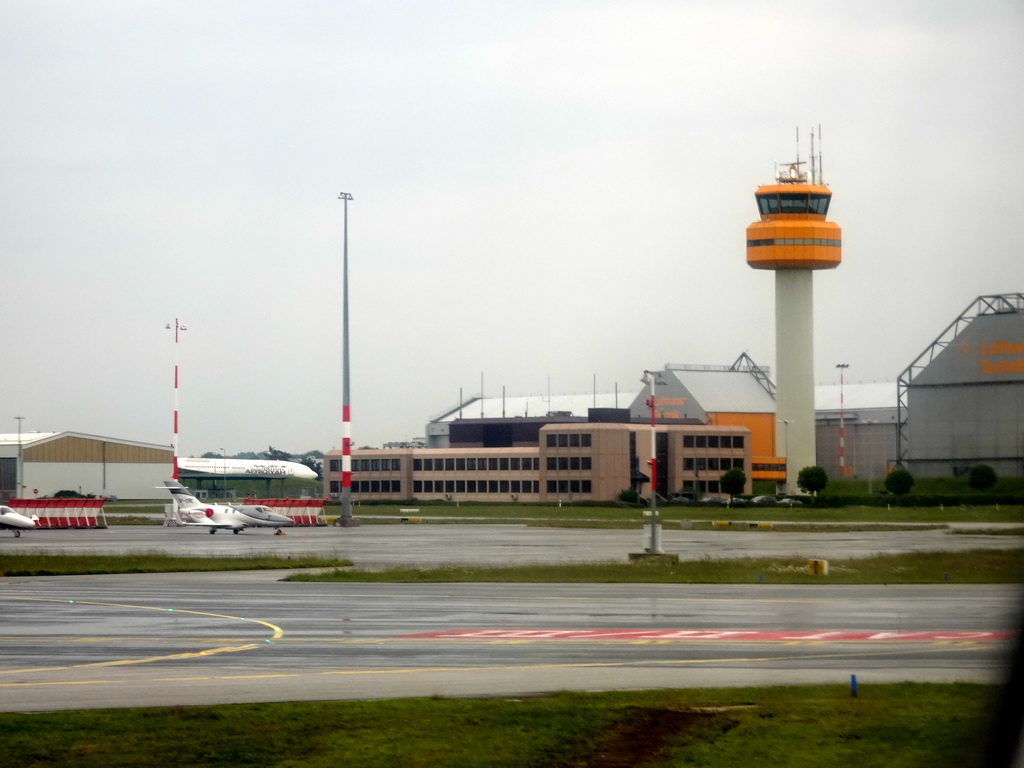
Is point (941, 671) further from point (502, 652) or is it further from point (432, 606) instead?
point (432, 606)

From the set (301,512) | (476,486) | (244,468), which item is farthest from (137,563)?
(244,468)

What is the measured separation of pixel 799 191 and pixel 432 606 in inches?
4393

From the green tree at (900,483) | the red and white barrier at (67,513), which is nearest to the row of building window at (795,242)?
the green tree at (900,483)

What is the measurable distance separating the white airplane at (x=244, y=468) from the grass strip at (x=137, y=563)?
393 ft

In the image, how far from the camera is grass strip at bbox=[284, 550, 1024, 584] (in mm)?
38906

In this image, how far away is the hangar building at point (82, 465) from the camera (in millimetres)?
131875

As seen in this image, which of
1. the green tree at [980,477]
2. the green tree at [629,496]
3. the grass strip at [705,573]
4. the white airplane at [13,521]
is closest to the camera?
the grass strip at [705,573]

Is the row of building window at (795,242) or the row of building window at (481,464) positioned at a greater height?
the row of building window at (795,242)

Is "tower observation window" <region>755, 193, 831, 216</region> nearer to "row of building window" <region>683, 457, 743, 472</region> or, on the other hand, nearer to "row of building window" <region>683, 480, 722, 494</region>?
"row of building window" <region>683, 457, 743, 472</region>

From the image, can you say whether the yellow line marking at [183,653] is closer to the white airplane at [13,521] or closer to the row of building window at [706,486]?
the white airplane at [13,521]

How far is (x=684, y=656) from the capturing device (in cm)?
2097

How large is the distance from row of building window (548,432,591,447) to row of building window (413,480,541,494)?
6.01 meters

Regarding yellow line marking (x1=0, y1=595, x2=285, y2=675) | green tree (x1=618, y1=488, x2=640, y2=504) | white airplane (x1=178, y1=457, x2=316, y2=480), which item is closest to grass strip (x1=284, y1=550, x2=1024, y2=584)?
yellow line marking (x1=0, y1=595, x2=285, y2=675)

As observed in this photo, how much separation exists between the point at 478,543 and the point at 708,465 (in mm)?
79847
